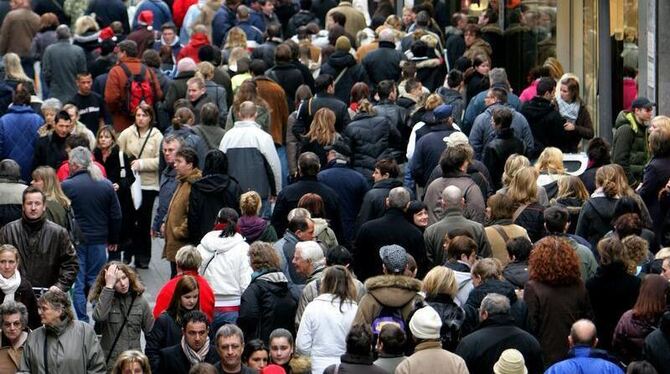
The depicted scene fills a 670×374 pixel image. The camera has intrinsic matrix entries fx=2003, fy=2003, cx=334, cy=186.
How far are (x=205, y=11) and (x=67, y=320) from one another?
16.5 m

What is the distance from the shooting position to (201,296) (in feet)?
48.2

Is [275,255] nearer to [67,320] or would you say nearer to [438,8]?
[67,320]

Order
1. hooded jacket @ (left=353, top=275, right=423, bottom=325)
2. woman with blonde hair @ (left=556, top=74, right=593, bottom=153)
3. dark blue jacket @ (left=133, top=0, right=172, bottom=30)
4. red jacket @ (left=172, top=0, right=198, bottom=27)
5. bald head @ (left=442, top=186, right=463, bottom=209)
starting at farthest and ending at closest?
1. red jacket @ (left=172, top=0, right=198, bottom=27)
2. dark blue jacket @ (left=133, top=0, right=172, bottom=30)
3. woman with blonde hair @ (left=556, top=74, right=593, bottom=153)
4. bald head @ (left=442, top=186, right=463, bottom=209)
5. hooded jacket @ (left=353, top=275, right=423, bottom=325)

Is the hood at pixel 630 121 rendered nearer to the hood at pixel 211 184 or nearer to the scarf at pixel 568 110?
the scarf at pixel 568 110

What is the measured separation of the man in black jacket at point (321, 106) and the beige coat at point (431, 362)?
27.1 ft

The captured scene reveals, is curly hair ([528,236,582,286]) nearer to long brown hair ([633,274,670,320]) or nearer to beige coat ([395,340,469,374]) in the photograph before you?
long brown hair ([633,274,670,320])

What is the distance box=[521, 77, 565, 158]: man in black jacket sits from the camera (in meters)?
20.3

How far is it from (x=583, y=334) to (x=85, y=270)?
20.8ft

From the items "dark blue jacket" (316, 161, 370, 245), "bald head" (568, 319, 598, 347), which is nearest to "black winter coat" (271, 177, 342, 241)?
"dark blue jacket" (316, 161, 370, 245)

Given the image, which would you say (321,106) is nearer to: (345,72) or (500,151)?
(500,151)

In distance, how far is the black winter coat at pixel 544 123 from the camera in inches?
801

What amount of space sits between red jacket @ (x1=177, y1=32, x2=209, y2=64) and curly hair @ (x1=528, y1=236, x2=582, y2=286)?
12569mm

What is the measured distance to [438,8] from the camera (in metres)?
32.1

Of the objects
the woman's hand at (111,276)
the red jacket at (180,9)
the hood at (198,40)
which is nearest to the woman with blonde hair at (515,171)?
the woman's hand at (111,276)
